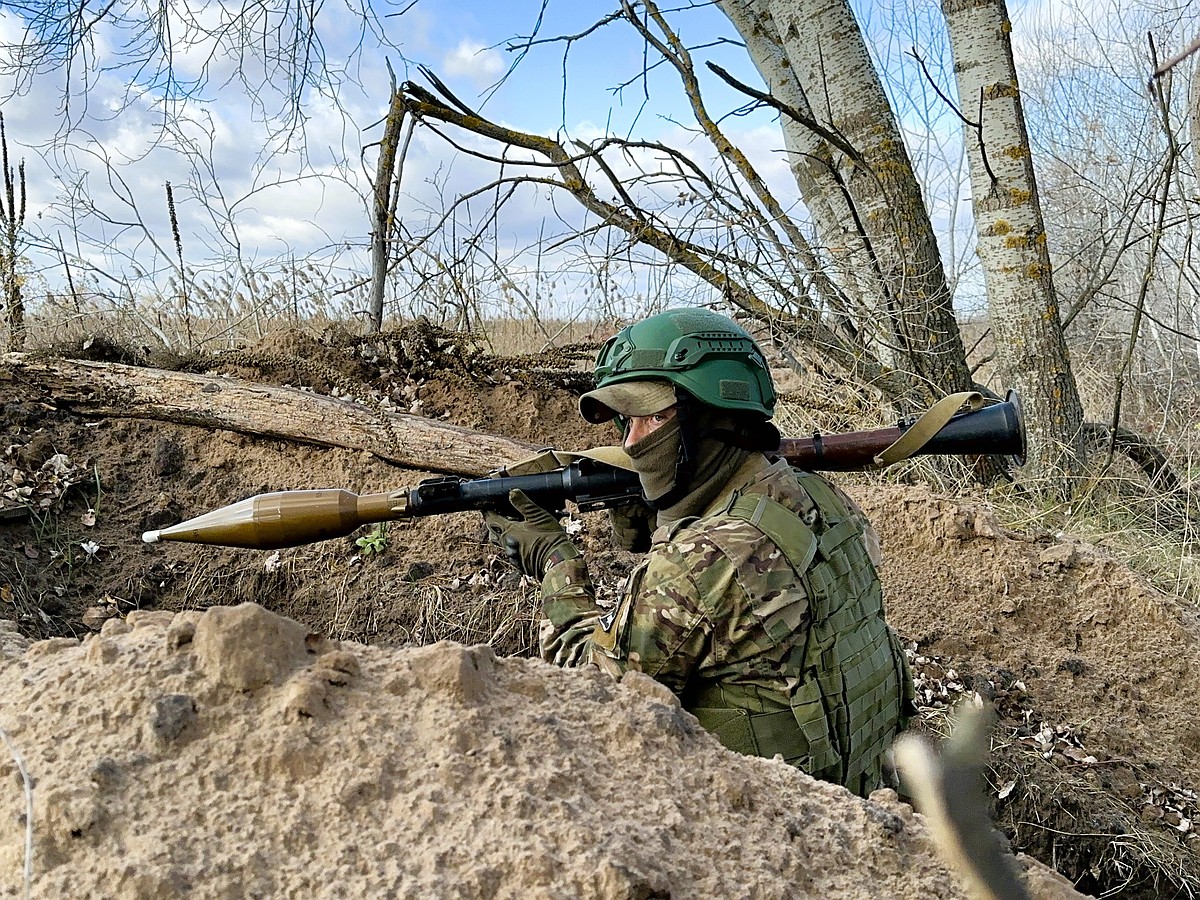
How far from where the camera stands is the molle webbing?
2.37m

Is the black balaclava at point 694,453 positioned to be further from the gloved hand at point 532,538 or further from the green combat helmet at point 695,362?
the gloved hand at point 532,538

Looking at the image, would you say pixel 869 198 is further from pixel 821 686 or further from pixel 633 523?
pixel 821 686

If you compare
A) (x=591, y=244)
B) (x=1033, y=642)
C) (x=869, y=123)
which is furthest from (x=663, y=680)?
(x=869, y=123)

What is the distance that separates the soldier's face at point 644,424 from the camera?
2.66 meters

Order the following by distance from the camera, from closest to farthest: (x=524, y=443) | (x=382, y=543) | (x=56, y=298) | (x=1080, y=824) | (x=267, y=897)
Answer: (x=267, y=897) < (x=1080, y=824) < (x=382, y=543) < (x=524, y=443) < (x=56, y=298)

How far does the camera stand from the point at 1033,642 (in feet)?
15.0

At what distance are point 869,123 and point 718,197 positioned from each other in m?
1.04

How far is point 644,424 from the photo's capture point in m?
2.70

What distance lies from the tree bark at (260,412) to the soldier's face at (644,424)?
6.42ft

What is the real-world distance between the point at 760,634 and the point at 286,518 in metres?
1.62

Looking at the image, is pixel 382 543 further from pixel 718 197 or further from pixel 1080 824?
pixel 1080 824

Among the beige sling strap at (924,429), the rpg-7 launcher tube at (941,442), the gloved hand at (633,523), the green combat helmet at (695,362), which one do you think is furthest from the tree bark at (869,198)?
the green combat helmet at (695,362)

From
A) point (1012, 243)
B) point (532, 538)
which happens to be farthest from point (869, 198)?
point (532, 538)

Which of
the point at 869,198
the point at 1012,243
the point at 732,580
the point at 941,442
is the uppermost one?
the point at 869,198
